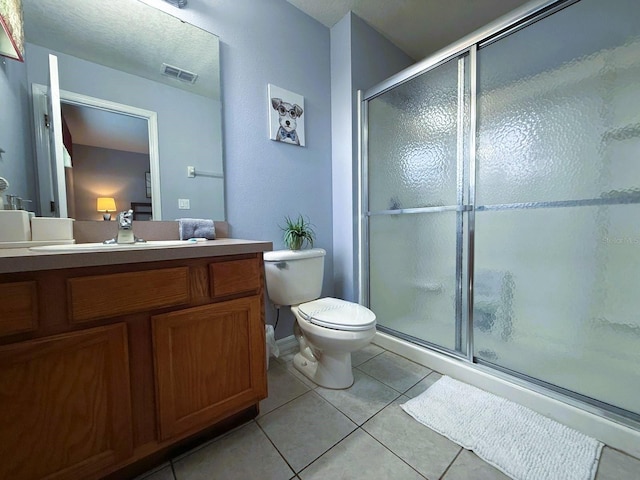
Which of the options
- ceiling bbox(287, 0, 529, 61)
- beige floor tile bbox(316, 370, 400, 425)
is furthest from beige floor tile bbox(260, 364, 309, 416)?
ceiling bbox(287, 0, 529, 61)

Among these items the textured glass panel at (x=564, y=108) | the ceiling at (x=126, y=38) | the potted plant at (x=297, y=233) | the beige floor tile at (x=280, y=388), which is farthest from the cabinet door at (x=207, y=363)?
the textured glass panel at (x=564, y=108)

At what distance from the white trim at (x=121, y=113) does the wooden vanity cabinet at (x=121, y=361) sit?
25.9 inches

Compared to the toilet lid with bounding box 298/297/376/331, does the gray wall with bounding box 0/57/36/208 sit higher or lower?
higher

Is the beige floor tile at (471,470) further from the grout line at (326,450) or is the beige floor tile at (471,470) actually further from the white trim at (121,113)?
the white trim at (121,113)

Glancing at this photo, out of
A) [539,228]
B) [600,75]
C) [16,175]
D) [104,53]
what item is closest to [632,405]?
[539,228]

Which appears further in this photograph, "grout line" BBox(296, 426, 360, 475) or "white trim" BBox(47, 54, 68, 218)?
"white trim" BBox(47, 54, 68, 218)

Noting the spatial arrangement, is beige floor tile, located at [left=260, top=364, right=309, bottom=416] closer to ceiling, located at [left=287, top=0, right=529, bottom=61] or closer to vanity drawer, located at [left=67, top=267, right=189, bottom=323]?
vanity drawer, located at [left=67, top=267, right=189, bottom=323]

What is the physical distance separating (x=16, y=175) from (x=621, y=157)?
2480 millimetres

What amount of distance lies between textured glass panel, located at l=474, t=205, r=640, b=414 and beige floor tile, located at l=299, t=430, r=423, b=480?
2.68ft

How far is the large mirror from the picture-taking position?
109 cm

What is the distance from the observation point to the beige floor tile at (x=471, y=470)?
35.8 inches

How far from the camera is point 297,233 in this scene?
5.65ft

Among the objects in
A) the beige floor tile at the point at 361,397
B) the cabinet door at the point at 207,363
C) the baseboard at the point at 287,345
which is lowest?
the beige floor tile at the point at 361,397

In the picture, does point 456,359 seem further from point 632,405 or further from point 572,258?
point 572,258
